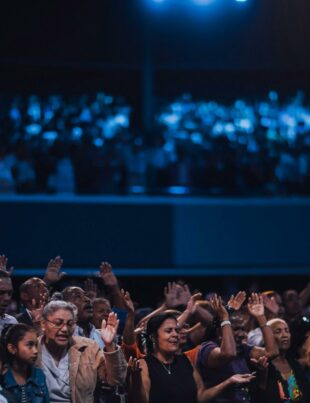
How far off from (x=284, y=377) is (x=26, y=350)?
289cm

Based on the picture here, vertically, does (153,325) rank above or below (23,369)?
above

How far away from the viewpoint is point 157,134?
1911 centimetres

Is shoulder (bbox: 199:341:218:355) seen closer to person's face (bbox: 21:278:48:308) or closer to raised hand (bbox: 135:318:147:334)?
raised hand (bbox: 135:318:147:334)

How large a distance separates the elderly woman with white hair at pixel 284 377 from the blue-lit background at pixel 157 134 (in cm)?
816

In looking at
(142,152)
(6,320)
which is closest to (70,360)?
(6,320)

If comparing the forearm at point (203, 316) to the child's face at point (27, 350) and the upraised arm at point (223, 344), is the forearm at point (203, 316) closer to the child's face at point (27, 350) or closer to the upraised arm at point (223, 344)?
the upraised arm at point (223, 344)

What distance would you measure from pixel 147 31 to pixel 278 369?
11.5 meters

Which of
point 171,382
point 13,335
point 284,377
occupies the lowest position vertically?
point 284,377

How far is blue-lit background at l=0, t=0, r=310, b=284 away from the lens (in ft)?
60.6

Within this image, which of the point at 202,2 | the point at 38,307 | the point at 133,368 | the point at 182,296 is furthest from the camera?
Result: the point at 202,2

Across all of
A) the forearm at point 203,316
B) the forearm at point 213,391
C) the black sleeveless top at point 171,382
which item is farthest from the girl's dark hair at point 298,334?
the black sleeveless top at point 171,382

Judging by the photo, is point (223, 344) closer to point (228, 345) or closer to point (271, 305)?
point (228, 345)

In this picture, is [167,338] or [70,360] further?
[167,338]

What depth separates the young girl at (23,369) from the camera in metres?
8.05
